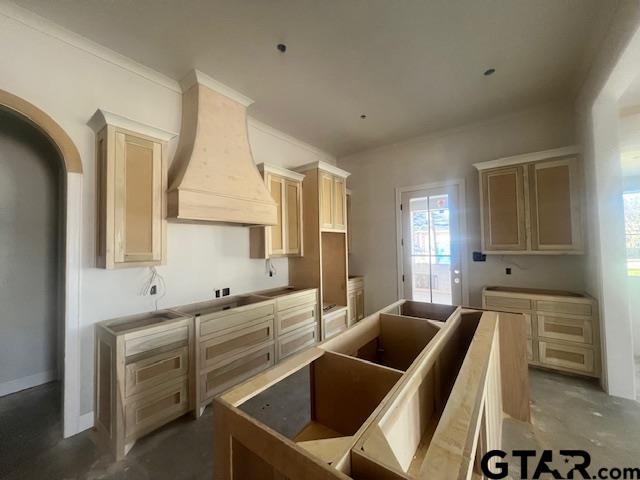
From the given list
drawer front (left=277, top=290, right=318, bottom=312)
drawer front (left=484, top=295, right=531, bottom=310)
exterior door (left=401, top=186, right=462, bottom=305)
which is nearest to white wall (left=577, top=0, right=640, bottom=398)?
drawer front (left=484, top=295, right=531, bottom=310)

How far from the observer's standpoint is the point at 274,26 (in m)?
1.97

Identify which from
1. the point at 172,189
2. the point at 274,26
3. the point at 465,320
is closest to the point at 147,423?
the point at 172,189

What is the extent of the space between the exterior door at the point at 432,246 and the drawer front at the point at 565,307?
97cm

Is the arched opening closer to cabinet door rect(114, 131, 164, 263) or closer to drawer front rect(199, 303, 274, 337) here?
cabinet door rect(114, 131, 164, 263)

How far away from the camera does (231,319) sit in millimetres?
2473

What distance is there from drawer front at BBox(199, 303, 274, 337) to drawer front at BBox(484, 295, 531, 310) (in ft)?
8.43

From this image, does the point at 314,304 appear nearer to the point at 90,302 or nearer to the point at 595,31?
the point at 90,302

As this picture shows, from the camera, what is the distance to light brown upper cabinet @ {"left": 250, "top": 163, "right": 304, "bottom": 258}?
3174 millimetres

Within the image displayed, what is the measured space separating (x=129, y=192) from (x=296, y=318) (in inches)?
84.7

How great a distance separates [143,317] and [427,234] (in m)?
3.71

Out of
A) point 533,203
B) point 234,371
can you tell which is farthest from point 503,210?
point 234,371

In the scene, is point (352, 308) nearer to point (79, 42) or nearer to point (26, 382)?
point (26, 382)

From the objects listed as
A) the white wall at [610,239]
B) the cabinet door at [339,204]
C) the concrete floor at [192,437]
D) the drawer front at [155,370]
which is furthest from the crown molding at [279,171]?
the white wall at [610,239]

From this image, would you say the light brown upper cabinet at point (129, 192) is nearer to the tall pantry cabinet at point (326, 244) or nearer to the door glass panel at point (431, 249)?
the tall pantry cabinet at point (326, 244)
